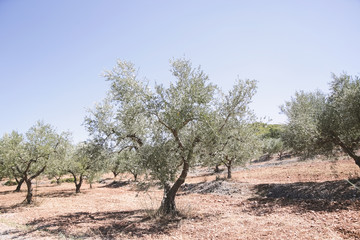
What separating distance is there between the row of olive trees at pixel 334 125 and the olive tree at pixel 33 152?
2619 centimetres

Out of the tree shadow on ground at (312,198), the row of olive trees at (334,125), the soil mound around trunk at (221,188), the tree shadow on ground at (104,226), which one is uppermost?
the row of olive trees at (334,125)

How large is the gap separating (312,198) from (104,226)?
52.5 ft

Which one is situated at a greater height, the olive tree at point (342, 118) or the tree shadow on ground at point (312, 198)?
the olive tree at point (342, 118)

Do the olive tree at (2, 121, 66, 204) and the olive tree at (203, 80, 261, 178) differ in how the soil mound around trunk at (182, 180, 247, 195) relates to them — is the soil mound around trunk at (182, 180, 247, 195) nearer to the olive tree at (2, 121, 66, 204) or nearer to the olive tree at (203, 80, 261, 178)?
the olive tree at (203, 80, 261, 178)

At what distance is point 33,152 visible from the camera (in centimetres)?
2191

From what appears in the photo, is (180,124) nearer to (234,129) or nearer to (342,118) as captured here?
(234,129)

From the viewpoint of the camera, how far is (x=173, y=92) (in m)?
12.4

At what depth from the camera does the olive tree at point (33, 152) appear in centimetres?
2155

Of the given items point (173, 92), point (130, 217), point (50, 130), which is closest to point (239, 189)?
point (130, 217)

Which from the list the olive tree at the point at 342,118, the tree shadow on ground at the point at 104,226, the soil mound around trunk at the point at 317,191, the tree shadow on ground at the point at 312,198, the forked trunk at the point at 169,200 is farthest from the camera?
the olive tree at the point at 342,118

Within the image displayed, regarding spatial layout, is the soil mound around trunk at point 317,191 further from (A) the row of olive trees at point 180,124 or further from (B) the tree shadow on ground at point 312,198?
(A) the row of olive trees at point 180,124

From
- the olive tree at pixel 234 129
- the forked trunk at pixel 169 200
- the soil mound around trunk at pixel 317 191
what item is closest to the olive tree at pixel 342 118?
the soil mound around trunk at pixel 317 191

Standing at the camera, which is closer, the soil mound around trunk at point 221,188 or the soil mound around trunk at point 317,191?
the soil mound around trunk at point 317,191

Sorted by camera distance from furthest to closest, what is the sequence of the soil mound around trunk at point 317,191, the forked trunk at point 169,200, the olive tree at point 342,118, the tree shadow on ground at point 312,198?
the olive tree at point 342,118 → the soil mound around trunk at point 317,191 → the forked trunk at point 169,200 → the tree shadow on ground at point 312,198
